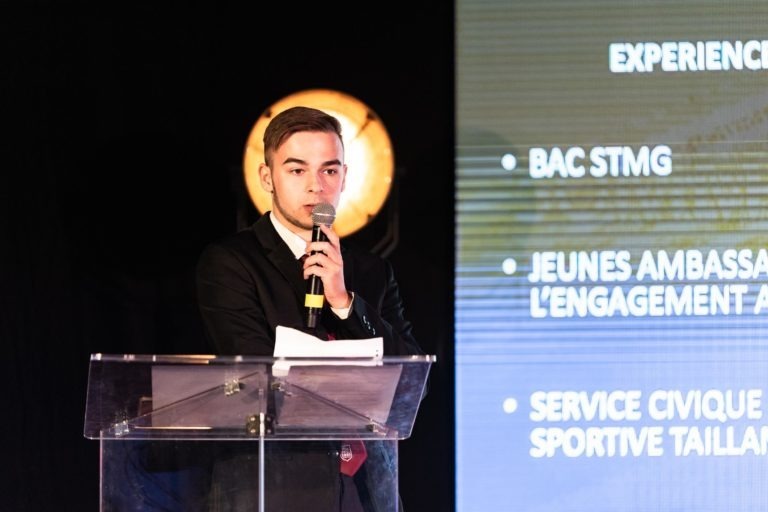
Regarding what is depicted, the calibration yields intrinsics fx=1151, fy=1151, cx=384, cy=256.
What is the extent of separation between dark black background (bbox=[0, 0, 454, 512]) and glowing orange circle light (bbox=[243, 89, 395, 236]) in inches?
1.4

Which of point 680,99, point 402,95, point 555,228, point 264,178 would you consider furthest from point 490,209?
point 264,178

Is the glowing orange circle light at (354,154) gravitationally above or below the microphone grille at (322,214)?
above

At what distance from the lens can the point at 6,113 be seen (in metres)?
4.18

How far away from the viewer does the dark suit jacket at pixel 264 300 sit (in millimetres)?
2986

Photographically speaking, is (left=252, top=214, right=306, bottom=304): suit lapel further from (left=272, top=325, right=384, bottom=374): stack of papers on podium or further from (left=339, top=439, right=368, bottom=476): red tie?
(left=339, top=439, right=368, bottom=476): red tie

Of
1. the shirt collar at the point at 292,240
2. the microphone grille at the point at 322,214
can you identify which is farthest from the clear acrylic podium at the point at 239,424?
the shirt collar at the point at 292,240

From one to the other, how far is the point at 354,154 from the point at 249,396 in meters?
1.99

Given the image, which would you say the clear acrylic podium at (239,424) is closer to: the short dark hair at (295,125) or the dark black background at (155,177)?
the short dark hair at (295,125)

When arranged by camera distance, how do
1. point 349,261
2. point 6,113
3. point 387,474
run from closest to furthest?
point 387,474, point 349,261, point 6,113

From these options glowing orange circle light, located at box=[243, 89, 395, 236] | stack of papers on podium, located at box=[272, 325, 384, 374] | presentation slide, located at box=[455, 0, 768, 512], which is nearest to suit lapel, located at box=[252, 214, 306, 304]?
stack of papers on podium, located at box=[272, 325, 384, 374]

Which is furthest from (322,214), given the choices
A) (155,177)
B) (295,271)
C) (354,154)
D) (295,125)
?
(155,177)

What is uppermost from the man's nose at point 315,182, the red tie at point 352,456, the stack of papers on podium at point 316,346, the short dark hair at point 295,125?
the short dark hair at point 295,125

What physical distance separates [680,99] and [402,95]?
1010 mm

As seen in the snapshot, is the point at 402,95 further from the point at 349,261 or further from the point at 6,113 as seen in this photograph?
the point at 6,113
